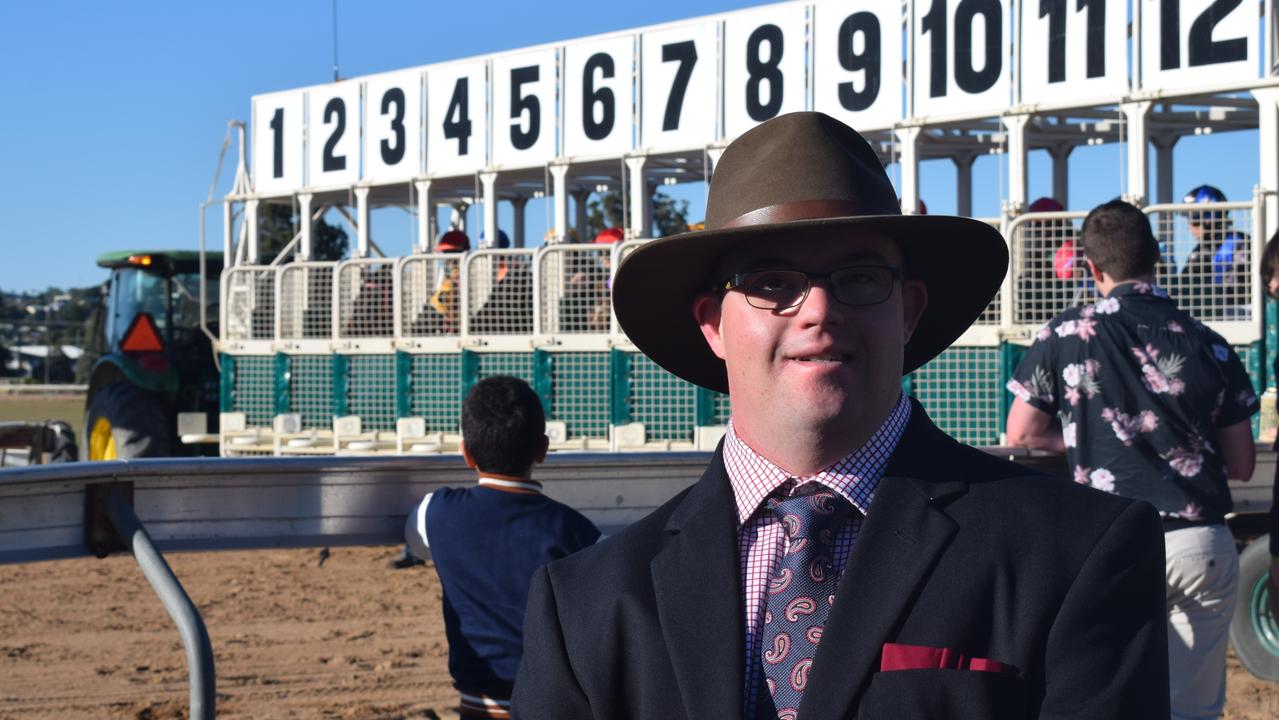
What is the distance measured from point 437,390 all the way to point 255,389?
2601 mm

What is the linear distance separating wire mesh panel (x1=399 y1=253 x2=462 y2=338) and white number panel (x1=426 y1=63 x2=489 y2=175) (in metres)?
2.80

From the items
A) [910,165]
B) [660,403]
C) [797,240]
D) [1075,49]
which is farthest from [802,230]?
[910,165]

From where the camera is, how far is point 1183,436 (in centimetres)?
428

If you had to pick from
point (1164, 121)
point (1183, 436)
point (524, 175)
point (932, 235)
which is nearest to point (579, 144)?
point (524, 175)

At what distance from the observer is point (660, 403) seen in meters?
10.8

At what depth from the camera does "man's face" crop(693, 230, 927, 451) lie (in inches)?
77.9

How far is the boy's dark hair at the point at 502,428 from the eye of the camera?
411 centimetres

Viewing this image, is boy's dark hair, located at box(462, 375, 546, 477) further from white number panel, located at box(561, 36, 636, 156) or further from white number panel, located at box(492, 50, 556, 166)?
white number panel, located at box(492, 50, 556, 166)

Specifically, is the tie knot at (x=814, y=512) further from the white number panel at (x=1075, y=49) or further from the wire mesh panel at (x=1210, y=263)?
the white number panel at (x=1075, y=49)

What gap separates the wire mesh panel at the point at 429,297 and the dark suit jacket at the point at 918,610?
9.86 meters

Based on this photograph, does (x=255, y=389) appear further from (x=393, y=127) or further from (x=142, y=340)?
(x=393, y=127)

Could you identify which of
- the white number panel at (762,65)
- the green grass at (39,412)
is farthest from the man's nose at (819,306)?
the green grass at (39,412)

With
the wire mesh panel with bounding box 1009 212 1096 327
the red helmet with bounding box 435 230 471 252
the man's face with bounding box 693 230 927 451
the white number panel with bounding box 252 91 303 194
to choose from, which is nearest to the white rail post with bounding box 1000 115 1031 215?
the wire mesh panel with bounding box 1009 212 1096 327

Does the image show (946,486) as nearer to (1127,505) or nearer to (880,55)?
(1127,505)
